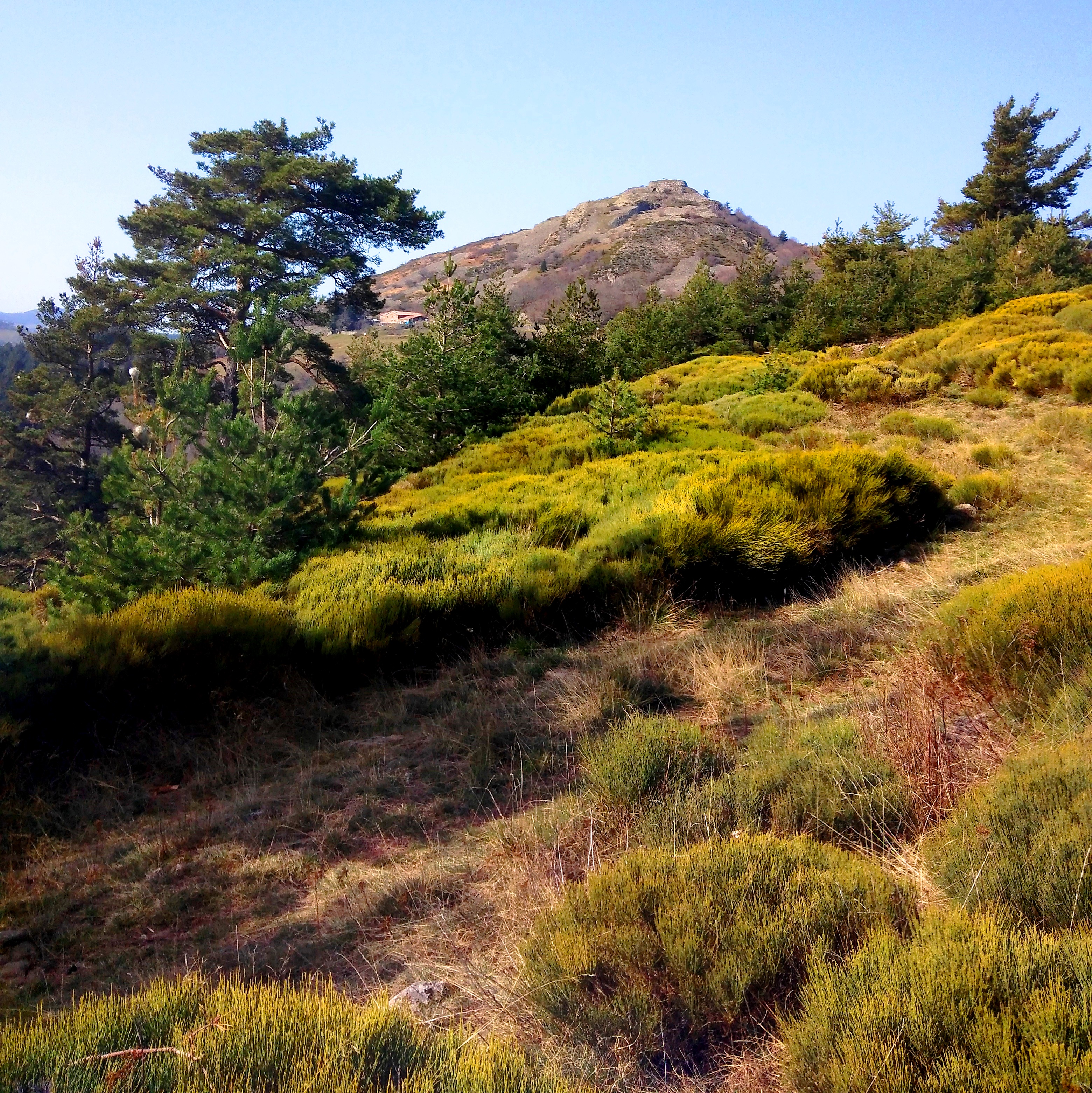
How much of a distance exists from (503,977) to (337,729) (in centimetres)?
263

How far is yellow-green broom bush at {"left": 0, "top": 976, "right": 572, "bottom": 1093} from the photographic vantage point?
60.6 inches

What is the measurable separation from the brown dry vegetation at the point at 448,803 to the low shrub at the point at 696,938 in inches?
3.7

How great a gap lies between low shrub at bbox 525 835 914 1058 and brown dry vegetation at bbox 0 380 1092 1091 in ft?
0.31

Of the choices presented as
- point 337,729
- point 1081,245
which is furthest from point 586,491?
point 1081,245

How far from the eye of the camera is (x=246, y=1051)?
1.62 m

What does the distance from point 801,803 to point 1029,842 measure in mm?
793

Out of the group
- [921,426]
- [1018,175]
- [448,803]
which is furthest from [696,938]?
[1018,175]

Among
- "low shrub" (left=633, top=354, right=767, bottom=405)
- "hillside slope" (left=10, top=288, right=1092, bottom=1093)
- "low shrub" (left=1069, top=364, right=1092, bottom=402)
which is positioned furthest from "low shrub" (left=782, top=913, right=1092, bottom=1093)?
"low shrub" (left=633, top=354, right=767, bottom=405)

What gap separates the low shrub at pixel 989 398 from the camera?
11.5 meters

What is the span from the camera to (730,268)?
79.8 m

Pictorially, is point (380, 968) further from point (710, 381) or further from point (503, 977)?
point (710, 381)

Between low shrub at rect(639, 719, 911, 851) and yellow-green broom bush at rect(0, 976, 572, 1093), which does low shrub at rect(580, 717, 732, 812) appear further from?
yellow-green broom bush at rect(0, 976, 572, 1093)

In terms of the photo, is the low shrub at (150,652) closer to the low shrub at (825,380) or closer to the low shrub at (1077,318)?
the low shrub at (825,380)

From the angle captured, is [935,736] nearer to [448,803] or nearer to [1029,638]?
[1029,638]
